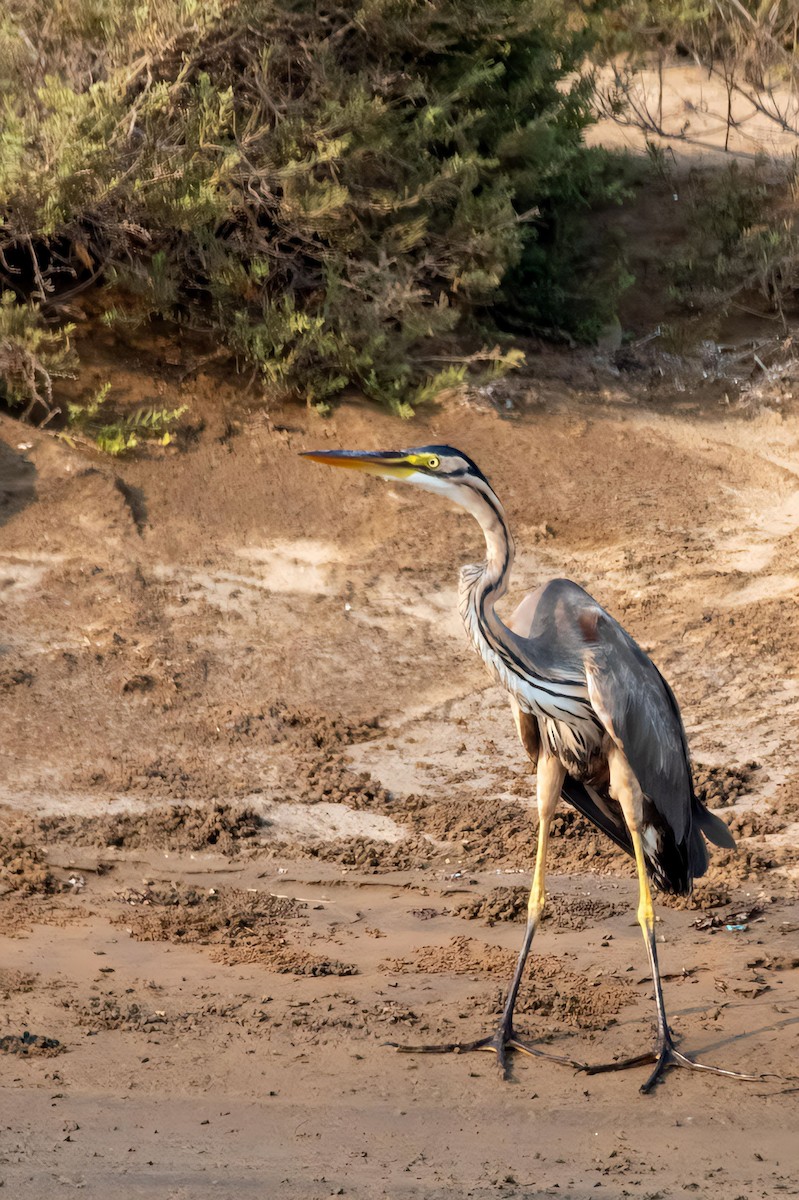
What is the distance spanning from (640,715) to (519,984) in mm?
1076

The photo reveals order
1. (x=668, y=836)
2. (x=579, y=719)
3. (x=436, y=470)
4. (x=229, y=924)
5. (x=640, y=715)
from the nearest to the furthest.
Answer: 1. (x=436, y=470)
2. (x=579, y=719)
3. (x=640, y=715)
4. (x=668, y=836)
5. (x=229, y=924)

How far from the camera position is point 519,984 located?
5.11 metres

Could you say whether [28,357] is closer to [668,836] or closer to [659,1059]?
[668,836]

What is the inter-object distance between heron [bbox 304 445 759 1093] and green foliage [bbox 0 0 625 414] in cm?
530

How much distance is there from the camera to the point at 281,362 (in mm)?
10094

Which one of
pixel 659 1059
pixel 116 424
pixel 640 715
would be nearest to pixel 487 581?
pixel 640 715

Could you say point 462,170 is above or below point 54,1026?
above

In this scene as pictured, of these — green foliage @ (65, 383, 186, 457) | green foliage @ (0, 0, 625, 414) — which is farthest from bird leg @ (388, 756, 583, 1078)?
green foliage @ (0, 0, 625, 414)

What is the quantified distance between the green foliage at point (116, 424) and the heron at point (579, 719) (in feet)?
16.2

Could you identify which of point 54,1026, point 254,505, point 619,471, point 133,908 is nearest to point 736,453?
point 619,471

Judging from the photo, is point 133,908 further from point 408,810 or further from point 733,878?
point 733,878

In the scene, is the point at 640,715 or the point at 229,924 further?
the point at 229,924

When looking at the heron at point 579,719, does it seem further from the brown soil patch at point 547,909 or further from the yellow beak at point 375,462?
the brown soil patch at point 547,909

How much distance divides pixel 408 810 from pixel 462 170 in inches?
206
